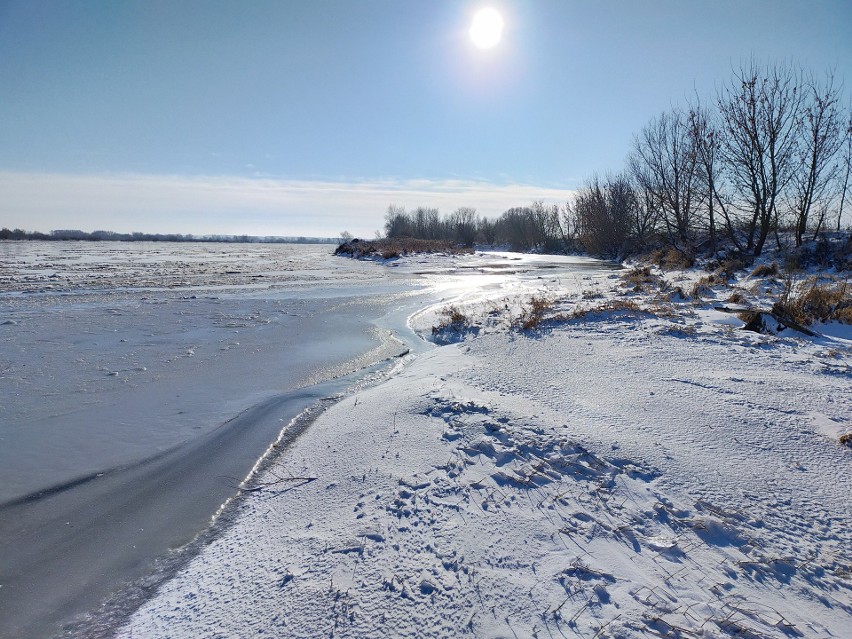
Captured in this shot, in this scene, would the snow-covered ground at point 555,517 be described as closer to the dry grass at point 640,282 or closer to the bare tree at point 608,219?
the dry grass at point 640,282

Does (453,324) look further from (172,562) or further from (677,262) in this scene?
(677,262)

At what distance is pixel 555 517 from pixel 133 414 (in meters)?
4.37

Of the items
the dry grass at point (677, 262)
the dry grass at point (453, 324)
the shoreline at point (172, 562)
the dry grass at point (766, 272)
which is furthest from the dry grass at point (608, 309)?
the dry grass at point (677, 262)

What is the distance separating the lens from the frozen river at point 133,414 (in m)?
2.69

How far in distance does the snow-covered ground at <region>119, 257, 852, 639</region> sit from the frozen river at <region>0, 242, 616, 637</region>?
0.50m

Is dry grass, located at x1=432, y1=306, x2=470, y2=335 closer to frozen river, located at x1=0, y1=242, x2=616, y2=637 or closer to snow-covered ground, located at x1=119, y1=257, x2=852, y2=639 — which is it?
frozen river, located at x1=0, y1=242, x2=616, y2=637

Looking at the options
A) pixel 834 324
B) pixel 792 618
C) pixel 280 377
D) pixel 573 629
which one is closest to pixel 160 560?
pixel 573 629

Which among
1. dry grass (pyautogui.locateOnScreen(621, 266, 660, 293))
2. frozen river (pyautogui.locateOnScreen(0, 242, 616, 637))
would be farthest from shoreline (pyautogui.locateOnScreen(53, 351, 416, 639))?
dry grass (pyautogui.locateOnScreen(621, 266, 660, 293))

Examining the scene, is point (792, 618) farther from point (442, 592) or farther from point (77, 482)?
point (77, 482)

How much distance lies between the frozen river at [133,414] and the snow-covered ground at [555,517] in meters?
0.50

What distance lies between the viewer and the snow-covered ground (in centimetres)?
202

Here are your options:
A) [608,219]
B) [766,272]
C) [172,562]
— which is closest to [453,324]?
[172,562]

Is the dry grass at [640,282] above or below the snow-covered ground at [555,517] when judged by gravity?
above

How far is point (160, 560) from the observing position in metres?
2.66
